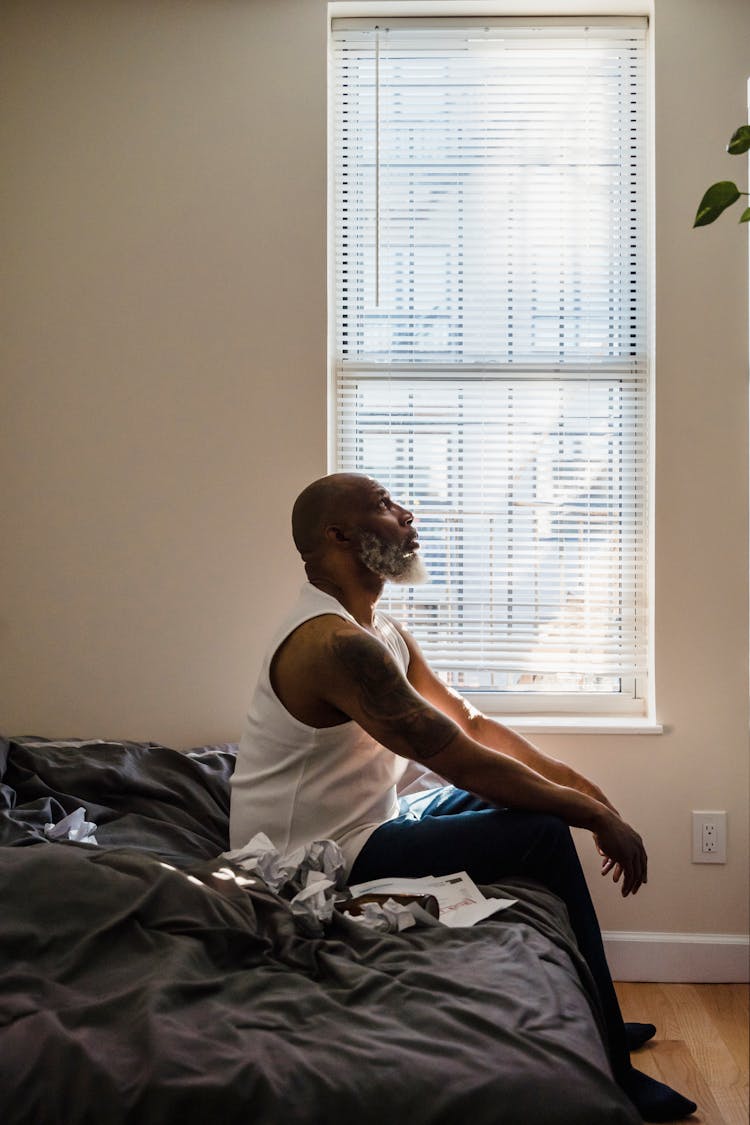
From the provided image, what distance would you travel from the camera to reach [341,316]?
3.06 metres

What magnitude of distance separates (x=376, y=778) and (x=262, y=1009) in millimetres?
819

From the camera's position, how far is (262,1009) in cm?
137

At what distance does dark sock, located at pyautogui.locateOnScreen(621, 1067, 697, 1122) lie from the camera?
199cm

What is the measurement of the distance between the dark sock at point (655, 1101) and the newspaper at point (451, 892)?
496 mm

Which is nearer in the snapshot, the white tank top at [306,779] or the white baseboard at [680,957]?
the white tank top at [306,779]

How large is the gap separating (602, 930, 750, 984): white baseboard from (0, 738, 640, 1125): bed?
1.13 meters

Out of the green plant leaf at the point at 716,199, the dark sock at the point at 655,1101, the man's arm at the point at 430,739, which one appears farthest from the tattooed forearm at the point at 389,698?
the green plant leaf at the point at 716,199

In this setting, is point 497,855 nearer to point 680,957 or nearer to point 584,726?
point 584,726

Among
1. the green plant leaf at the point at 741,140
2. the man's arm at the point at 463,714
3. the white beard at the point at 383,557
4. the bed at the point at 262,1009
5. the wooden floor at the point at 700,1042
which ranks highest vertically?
the green plant leaf at the point at 741,140

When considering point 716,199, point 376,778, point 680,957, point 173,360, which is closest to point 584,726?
point 680,957

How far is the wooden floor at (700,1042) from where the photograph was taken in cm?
212

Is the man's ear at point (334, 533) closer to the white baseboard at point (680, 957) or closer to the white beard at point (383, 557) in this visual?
the white beard at point (383, 557)

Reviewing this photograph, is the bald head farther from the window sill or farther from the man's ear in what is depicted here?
the window sill

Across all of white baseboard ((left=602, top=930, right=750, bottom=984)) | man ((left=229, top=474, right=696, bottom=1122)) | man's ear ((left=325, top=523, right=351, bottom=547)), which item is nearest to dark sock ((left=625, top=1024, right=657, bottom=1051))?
man ((left=229, top=474, right=696, bottom=1122))
